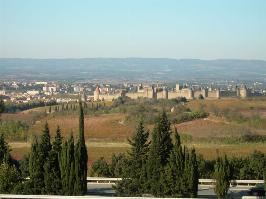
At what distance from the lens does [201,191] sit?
2378 cm

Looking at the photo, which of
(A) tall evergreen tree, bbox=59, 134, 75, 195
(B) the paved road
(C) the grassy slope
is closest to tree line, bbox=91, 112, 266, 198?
(B) the paved road

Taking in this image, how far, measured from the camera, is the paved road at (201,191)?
74.8ft

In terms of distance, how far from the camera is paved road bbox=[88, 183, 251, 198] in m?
22.8

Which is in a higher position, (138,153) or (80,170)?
(138,153)

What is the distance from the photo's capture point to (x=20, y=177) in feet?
69.3

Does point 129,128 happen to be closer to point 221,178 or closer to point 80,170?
point 221,178

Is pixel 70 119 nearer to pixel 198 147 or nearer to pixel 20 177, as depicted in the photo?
pixel 198 147

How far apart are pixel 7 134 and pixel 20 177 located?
31.8 m

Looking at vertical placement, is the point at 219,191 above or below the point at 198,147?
above

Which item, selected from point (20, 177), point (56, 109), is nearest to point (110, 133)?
point (56, 109)

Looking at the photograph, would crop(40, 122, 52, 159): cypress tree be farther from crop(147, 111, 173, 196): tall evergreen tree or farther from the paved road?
crop(147, 111, 173, 196): tall evergreen tree

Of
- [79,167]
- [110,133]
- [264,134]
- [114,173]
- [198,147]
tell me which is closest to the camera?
[79,167]

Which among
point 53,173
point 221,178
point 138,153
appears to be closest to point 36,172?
point 53,173

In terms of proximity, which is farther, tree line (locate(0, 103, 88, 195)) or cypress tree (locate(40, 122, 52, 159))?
cypress tree (locate(40, 122, 52, 159))
